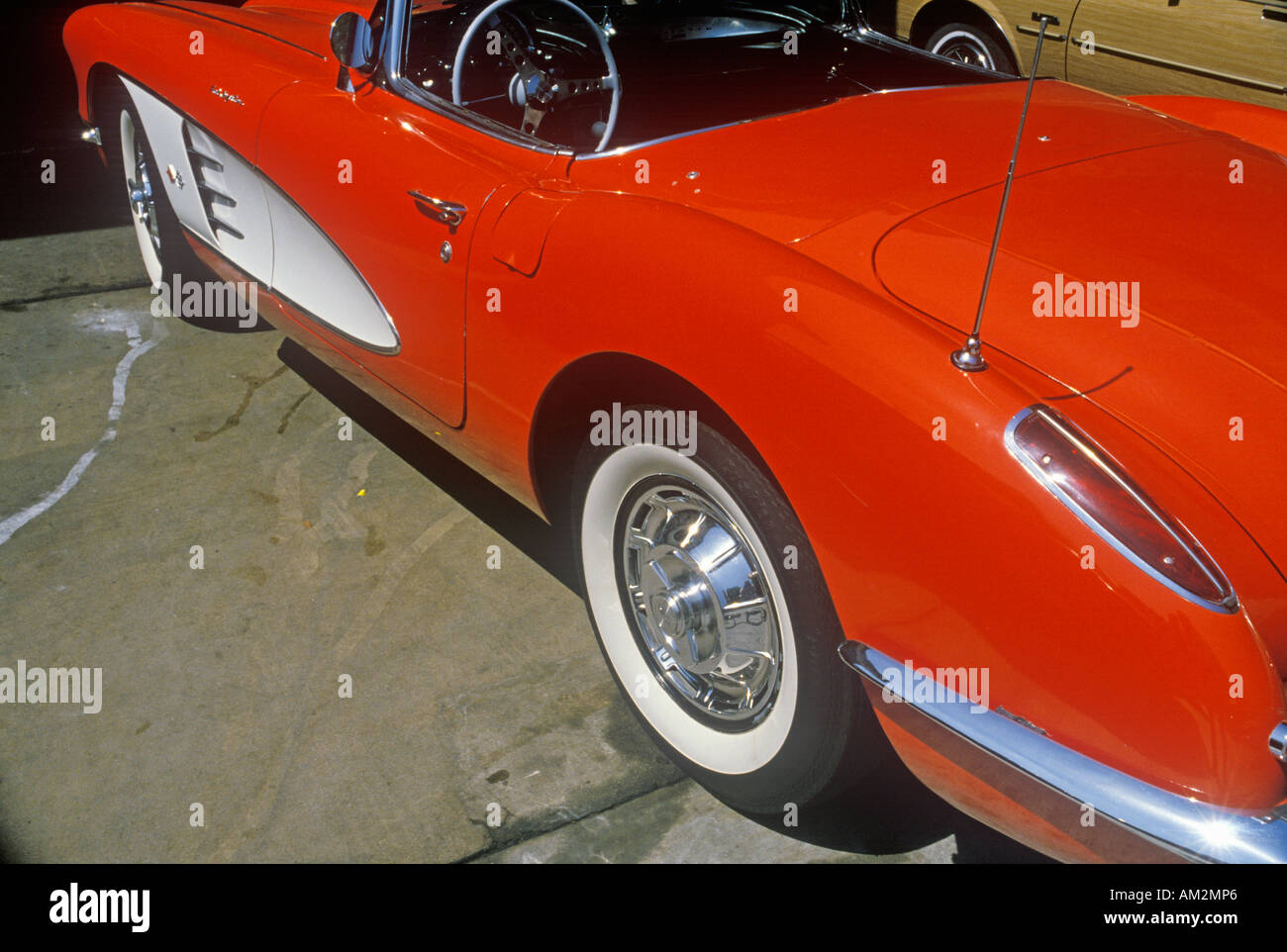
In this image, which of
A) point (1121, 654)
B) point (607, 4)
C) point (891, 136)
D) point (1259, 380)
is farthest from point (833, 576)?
point (607, 4)

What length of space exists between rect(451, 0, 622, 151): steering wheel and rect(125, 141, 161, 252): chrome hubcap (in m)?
1.75

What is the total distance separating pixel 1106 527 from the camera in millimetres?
1464

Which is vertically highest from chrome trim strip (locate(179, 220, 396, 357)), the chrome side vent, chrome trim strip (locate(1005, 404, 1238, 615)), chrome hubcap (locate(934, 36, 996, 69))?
chrome hubcap (locate(934, 36, 996, 69))

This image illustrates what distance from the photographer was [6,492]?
10.6ft

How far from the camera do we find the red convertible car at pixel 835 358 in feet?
4.89

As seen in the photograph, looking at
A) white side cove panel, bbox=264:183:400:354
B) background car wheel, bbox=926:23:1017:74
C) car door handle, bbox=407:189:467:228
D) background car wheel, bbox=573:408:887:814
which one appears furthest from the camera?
background car wheel, bbox=926:23:1017:74

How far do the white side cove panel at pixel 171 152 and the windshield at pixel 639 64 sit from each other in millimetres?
944

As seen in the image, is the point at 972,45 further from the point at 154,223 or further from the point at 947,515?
the point at 947,515

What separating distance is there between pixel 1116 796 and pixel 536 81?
1.84 metres

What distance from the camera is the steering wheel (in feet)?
7.86

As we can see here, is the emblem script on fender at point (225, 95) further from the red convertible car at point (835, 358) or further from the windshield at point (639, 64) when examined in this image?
the windshield at point (639, 64)

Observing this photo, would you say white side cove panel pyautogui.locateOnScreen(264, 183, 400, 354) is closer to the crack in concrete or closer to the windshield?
the windshield

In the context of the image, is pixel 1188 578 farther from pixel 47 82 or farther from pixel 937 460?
pixel 47 82

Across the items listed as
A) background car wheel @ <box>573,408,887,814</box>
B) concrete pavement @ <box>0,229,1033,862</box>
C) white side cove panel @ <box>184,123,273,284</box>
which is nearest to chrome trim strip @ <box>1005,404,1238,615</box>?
background car wheel @ <box>573,408,887,814</box>
